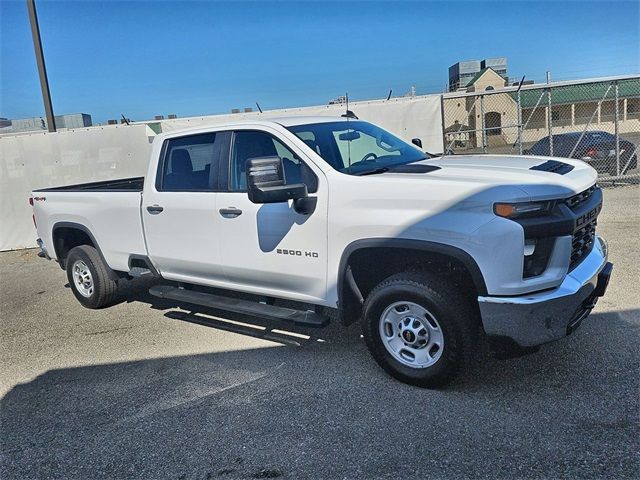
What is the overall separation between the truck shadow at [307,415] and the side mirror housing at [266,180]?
4.77 ft

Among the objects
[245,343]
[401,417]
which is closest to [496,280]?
[401,417]

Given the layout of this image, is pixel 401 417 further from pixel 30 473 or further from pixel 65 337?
pixel 65 337

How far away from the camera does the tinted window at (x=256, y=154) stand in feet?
14.1

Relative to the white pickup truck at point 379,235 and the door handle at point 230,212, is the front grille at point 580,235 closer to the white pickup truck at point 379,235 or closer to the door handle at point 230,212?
the white pickup truck at point 379,235

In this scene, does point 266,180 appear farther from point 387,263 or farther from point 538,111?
point 538,111

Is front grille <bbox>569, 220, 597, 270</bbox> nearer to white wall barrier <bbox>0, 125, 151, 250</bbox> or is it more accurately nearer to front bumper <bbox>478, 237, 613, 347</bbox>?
front bumper <bbox>478, 237, 613, 347</bbox>

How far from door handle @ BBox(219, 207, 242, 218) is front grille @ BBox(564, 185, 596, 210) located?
2.52 m

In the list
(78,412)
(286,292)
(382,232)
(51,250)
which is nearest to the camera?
(382,232)

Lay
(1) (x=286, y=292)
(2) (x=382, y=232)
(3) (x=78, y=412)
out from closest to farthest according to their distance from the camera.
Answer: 1. (2) (x=382, y=232)
2. (3) (x=78, y=412)
3. (1) (x=286, y=292)

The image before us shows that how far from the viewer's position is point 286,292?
4305 mm

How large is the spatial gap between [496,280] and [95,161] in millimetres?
10208

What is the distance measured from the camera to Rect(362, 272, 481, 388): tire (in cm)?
345

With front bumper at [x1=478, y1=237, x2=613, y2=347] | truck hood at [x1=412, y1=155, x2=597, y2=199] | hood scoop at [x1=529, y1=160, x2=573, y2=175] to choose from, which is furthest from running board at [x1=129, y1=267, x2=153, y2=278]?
hood scoop at [x1=529, y1=160, x2=573, y2=175]

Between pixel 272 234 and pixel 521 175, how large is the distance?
1.92 meters
